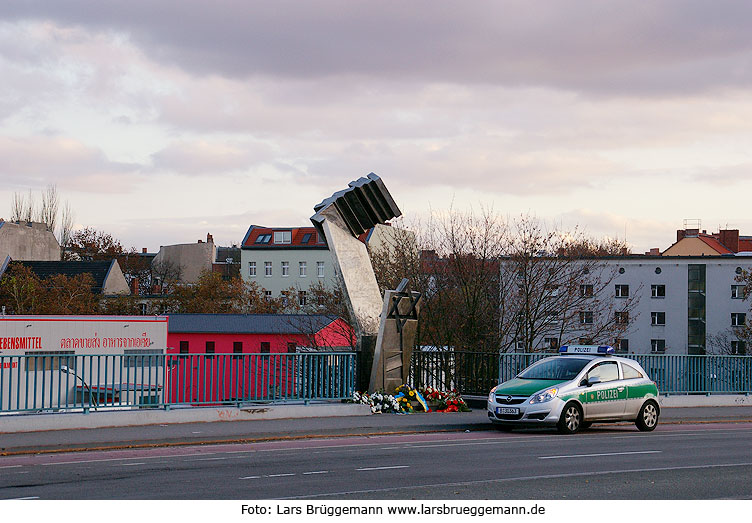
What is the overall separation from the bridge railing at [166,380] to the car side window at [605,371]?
5.26 m

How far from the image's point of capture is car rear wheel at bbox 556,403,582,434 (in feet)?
60.9

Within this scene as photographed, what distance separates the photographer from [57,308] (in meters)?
68.2

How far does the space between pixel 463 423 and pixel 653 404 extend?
416 cm

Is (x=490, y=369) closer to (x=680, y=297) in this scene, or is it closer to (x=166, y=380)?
(x=166, y=380)

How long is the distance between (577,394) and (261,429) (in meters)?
6.26

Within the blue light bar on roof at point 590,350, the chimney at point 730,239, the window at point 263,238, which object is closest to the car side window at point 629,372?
the blue light bar on roof at point 590,350

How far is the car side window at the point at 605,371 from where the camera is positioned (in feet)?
63.6

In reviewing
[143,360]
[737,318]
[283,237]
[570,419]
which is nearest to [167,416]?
[143,360]

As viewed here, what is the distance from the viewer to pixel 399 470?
12.5 m

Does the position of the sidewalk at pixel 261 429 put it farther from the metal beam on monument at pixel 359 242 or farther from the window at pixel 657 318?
the window at pixel 657 318

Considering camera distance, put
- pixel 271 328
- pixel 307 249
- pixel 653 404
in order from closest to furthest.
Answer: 1. pixel 653 404
2. pixel 271 328
3. pixel 307 249

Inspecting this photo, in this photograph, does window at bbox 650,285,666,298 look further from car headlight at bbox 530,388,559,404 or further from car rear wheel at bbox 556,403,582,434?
car headlight at bbox 530,388,559,404

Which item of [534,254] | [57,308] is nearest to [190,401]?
[534,254]
